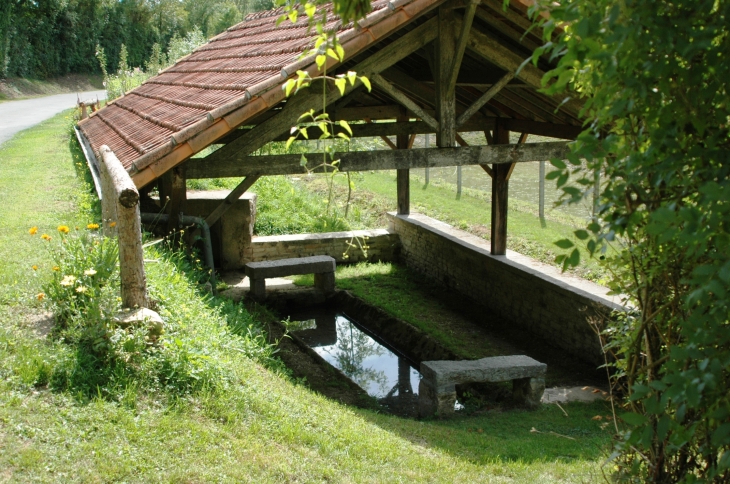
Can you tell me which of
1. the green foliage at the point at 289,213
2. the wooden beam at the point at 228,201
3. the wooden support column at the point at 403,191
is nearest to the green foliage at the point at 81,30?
the green foliage at the point at 289,213

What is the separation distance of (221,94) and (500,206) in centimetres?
509

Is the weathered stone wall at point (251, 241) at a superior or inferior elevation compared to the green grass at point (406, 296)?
superior

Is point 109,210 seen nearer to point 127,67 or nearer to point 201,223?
point 201,223

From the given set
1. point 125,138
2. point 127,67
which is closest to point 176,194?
point 125,138

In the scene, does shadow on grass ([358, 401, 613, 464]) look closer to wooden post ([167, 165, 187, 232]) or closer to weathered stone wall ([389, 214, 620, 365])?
weathered stone wall ([389, 214, 620, 365])

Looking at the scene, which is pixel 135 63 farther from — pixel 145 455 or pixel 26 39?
pixel 145 455

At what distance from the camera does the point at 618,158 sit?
2156mm

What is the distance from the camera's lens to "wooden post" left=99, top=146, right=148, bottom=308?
4270mm

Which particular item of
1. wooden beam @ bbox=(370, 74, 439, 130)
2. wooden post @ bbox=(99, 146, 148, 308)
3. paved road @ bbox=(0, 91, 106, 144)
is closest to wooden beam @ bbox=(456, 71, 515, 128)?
wooden beam @ bbox=(370, 74, 439, 130)

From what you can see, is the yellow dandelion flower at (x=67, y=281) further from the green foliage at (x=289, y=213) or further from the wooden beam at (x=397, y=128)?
the green foliage at (x=289, y=213)

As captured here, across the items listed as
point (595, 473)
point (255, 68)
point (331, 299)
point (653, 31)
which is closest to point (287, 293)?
point (331, 299)

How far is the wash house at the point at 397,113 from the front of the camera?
239 inches

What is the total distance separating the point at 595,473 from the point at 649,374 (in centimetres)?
198

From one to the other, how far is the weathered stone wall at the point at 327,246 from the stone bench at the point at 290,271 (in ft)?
3.23
